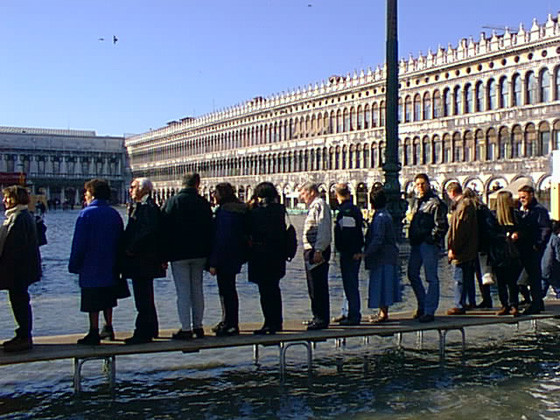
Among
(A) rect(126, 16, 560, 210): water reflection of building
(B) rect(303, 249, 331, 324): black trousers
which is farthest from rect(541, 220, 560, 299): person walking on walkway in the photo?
(A) rect(126, 16, 560, 210): water reflection of building

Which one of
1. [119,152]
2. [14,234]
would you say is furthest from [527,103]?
[119,152]

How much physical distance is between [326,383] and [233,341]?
2.80 ft

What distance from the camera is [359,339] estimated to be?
8.15m

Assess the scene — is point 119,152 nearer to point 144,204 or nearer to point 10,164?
point 10,164

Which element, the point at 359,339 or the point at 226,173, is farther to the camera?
the point at 226,173

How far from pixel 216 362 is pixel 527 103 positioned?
37465 millimetres

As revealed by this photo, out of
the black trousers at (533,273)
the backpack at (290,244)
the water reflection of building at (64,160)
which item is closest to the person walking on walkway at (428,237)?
the black trousers at (533,273)

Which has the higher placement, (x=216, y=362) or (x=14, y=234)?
(x=14, y=234)

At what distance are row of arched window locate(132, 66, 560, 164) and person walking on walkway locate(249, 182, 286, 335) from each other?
36.1 meters

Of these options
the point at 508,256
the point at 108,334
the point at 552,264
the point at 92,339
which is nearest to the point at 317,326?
the point at 108,334

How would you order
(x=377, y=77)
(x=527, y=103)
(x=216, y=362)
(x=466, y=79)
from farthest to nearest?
(x=377, y=77)
(x=466, y=79)
(x=527, y=103)
(x=216, y=362)

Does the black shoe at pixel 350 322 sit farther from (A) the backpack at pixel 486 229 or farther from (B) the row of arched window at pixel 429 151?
(B) the row of arched window at pixel 429 151

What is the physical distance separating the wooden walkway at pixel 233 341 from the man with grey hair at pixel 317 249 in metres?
0.20

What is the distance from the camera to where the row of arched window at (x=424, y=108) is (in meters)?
40.6
